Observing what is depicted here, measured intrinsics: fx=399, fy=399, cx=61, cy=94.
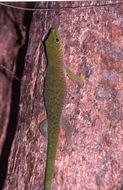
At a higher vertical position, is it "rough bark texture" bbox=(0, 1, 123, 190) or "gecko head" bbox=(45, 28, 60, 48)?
"gecko head" bbox=(45, 28, 60, 48)

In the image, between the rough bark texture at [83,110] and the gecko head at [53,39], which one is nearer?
the rough bark texture at [83,110]

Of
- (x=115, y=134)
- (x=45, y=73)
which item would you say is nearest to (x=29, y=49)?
(x=45, y=73)

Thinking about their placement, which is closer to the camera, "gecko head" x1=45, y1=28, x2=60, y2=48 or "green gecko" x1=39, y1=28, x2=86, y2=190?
"green gecko" x1=39, y1=28, x2=86, y2=190

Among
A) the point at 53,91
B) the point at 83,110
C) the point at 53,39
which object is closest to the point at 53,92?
the point at 53,91

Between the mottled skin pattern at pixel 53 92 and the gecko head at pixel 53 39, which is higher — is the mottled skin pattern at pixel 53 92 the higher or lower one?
the lower one

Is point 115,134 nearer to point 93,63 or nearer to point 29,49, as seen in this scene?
point 93,63

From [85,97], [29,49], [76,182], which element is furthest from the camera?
[29,49]

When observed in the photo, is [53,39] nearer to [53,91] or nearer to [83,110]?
[53,91]
